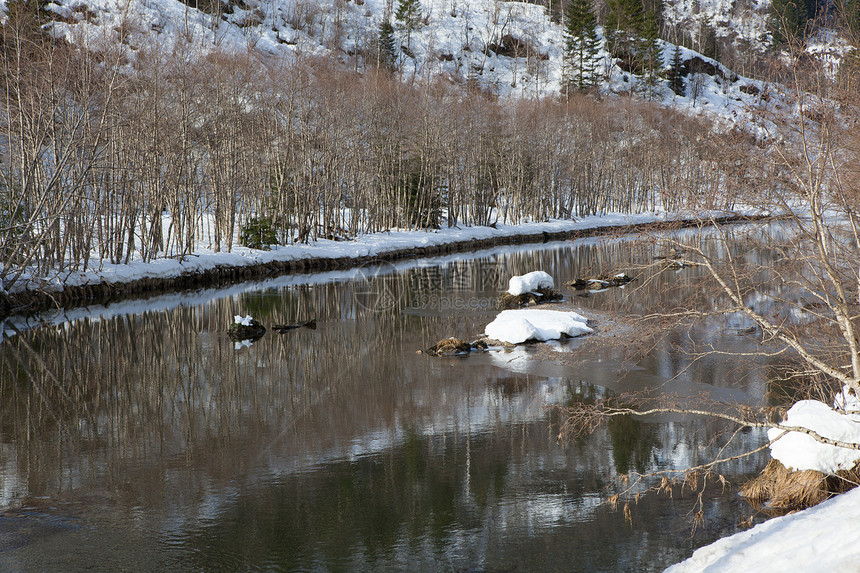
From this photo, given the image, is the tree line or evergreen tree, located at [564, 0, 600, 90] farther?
evergreen tree, located at [564, 0, 600, 90]

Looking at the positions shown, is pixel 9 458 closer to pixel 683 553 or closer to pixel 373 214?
pixel 683 553

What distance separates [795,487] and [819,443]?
2.04 feet

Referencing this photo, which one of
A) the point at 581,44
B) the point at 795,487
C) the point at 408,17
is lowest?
the point at 795,487

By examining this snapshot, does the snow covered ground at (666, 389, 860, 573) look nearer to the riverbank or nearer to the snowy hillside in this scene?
the riverbank

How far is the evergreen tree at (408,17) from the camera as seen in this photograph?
106 m

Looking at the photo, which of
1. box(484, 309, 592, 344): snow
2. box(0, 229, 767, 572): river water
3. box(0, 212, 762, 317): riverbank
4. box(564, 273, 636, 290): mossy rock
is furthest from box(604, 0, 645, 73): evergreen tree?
box(0, 229, 767, 572): river water

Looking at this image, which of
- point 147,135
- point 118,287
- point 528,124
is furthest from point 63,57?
point 528,124

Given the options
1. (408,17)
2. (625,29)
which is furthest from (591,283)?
(625,29)

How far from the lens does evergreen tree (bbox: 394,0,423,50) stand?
106 metres

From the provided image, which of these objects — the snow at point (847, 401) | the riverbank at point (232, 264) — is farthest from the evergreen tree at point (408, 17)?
the snow at point (847, 401)

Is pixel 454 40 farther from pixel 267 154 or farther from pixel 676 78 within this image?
pixel 267 154

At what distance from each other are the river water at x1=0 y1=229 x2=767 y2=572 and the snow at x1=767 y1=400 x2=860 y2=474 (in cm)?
88

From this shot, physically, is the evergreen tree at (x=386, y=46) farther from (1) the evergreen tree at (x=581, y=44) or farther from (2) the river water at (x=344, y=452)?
(2) the river water at (x=344, y=452)

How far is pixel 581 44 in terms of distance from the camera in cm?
9875
